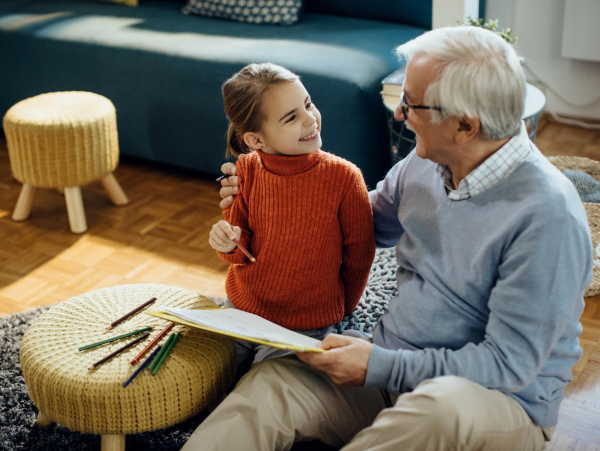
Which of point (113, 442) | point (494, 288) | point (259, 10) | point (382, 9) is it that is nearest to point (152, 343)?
point (113, 442)

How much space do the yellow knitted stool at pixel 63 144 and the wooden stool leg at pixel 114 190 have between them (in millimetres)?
72

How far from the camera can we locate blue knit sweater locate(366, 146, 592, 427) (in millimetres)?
1010

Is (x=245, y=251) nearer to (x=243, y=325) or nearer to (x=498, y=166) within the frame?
(x=243, y=325)

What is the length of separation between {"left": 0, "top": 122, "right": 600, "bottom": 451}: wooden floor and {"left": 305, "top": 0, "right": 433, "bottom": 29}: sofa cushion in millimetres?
739

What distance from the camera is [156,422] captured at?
125 cm

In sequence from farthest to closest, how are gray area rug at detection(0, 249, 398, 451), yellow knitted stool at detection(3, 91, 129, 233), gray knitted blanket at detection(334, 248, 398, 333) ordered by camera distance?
yellow knitted stool at detection(3, 91, 129, 233), gray knitted blanket at detection(334, 248, 398, 333), gray area rug at detection(0, 249, 398, 451)

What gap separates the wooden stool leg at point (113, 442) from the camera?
1277 millimetres

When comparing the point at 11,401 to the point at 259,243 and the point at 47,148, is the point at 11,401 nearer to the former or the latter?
the point at 259,243

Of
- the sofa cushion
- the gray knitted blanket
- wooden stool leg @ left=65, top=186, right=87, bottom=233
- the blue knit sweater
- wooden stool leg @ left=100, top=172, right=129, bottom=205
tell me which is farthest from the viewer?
the sofa cushion

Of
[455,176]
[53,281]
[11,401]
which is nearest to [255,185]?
[455,176]

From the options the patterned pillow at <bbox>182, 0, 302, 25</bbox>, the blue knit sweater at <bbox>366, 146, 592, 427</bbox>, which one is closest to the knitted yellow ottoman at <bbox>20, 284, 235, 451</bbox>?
the blue knit sweater at <bbox>366, 146, 592, 427</bbox>

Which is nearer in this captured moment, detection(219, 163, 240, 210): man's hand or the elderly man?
the elderly man

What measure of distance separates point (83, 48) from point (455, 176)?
6.47 ft

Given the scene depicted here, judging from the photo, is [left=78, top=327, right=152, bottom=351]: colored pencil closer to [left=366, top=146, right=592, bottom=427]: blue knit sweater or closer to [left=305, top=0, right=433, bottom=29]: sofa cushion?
[left=366, top=146, right=592, bottom=427]: blue knit sweater
